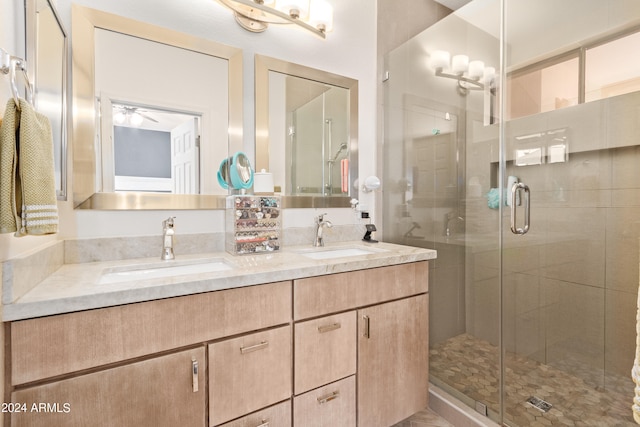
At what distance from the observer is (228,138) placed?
1.51 metres

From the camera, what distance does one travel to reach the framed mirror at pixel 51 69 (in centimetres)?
94

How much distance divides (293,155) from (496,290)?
1.42 meters

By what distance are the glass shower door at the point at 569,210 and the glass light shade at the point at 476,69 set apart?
5.8 inches

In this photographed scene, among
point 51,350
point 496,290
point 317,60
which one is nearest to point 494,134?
point 496,290

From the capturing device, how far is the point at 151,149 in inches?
52.7

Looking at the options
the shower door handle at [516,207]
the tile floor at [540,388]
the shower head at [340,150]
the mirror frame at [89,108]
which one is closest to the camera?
the mirror frame at [89,108]

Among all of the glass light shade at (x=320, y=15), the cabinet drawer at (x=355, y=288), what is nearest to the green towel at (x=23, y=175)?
the cabinet drawer at (x=355, y=288)

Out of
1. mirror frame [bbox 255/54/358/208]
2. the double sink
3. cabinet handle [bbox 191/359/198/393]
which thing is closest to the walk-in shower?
mirror frame [bbox 255/54/358/208]

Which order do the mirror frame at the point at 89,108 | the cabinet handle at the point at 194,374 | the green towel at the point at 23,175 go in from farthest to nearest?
the mirror frame at the point at 89,108, the cabinet handle at the point at 194,374, the green towel at the point at 23,175

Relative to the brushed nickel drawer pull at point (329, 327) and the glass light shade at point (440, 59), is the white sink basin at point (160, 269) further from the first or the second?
the glass light shade at point (440, 59)

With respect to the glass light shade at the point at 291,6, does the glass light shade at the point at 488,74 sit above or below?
below

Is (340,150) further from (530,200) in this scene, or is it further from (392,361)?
(392,361)

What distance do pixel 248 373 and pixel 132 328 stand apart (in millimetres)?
391

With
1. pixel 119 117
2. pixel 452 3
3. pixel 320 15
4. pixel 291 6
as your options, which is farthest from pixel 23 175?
pixel 452 3
